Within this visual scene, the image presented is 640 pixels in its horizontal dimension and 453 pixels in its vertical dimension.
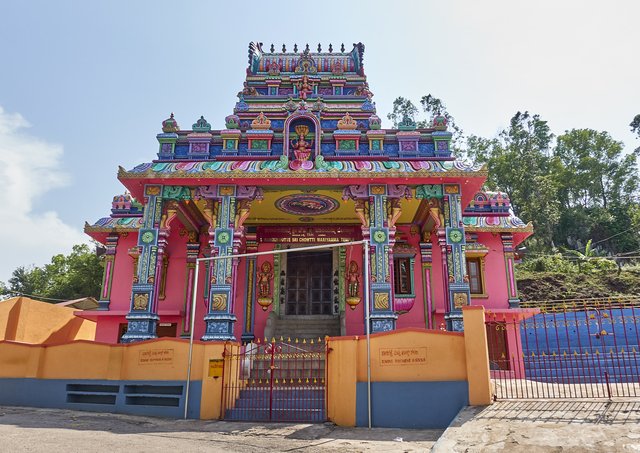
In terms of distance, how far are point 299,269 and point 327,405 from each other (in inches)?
317

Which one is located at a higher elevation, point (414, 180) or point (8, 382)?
point (414, 180)

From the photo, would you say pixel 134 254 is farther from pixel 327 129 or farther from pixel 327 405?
pixel 327 405

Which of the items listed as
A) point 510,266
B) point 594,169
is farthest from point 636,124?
point 510,266

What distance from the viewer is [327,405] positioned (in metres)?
8.70

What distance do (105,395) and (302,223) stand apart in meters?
8.09

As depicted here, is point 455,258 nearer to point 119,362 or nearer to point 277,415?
point 277,415

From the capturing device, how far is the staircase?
14641 millimetres

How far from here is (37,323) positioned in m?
16.6

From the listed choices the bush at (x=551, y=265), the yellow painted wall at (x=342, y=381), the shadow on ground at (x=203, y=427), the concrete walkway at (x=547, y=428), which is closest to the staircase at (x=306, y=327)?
the yellow painted wall at (x=342, y=381)

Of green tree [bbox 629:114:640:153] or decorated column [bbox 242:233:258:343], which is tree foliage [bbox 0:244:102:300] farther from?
green tree [bbox 629:114:640:153]

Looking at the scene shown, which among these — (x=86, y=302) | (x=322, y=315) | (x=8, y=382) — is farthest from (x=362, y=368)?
(x=86, y=302)

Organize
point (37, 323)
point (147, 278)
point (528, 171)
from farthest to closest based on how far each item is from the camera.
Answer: point (528, 171)
point (37, 323)
point (147, 278)

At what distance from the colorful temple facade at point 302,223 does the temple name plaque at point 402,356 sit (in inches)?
101

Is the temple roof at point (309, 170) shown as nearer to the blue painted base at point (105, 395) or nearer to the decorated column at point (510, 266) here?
the decorated column at point (510, 266)
